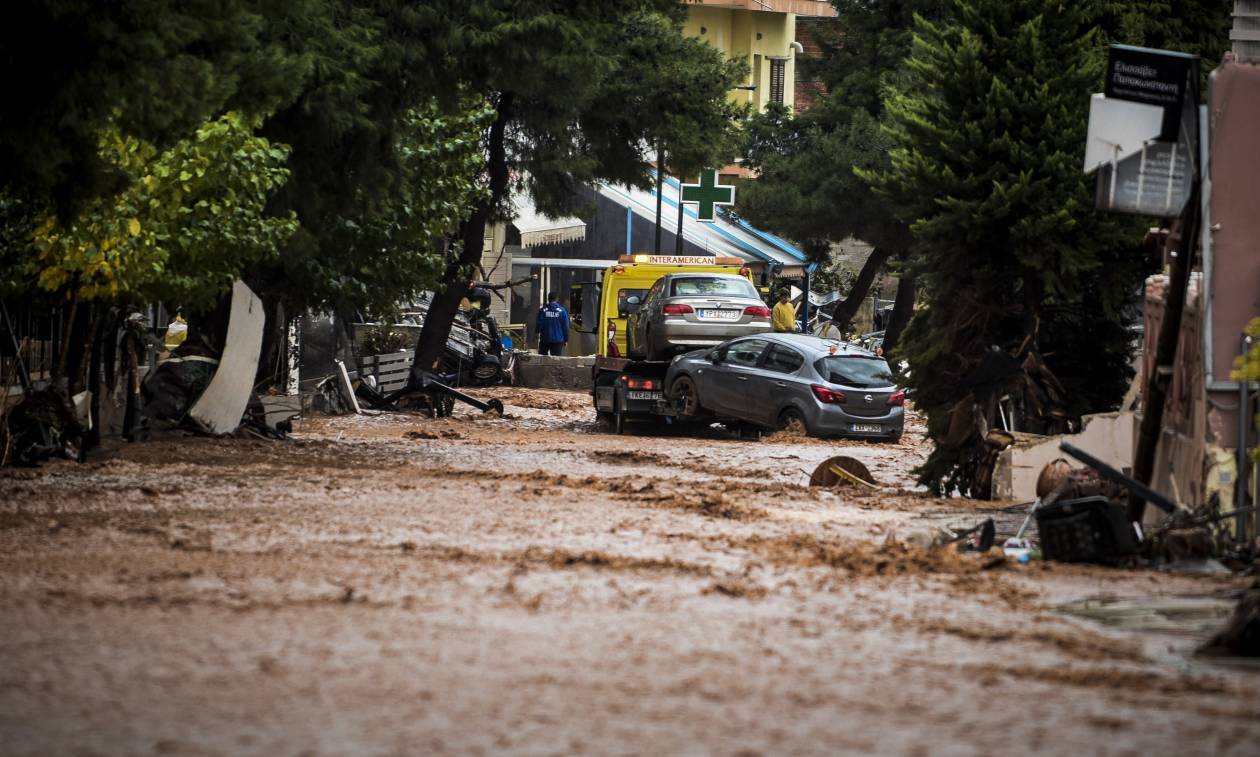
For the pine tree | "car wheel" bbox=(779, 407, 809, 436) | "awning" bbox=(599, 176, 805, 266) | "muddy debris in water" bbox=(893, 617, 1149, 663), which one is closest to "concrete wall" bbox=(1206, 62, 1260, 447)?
"muddy debris in water" bbox=(893, 617, 1149, 663)

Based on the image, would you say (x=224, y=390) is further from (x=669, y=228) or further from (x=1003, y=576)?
(x=669, y=228)

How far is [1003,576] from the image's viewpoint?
1055 centimetres

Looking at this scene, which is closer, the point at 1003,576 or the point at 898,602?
the point at 898,602

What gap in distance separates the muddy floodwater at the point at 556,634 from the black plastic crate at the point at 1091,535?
0.86 feet

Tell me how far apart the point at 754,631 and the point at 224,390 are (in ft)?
47.0

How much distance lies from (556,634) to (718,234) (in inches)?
1816

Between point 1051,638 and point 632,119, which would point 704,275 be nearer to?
point 632,119

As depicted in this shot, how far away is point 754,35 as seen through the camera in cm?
7162

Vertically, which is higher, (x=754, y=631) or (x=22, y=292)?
(x=22, y=292)

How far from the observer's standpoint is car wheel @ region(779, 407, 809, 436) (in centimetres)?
2597

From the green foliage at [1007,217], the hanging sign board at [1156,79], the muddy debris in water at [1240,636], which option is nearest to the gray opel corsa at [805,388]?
the green foliage at [1007,217]

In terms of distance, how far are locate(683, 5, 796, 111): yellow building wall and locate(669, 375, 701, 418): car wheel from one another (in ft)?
140

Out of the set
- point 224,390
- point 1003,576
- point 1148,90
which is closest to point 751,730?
point 1003,576

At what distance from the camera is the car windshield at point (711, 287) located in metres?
30.4
